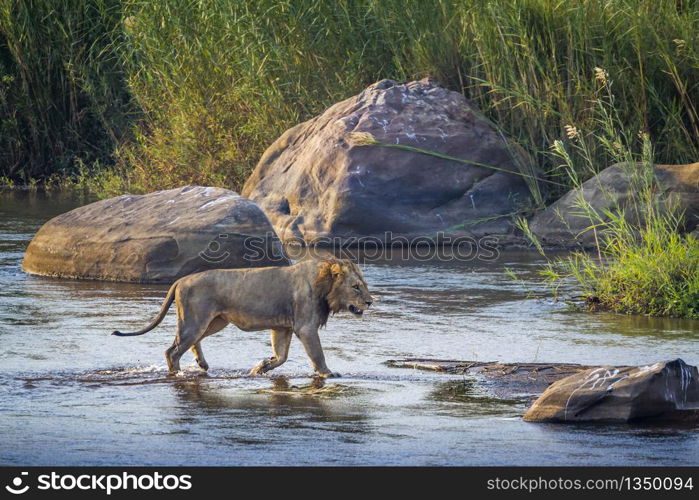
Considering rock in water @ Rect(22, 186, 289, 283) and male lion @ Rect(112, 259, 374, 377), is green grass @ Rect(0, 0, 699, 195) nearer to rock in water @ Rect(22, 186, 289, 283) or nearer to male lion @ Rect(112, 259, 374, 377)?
rock in water @ Rect(22, 186, 289, 283)

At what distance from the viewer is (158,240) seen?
510 inches

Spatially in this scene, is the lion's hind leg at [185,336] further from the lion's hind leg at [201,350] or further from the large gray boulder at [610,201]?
the large gray boulder at [610,201]

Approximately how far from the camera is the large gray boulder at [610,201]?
1417 centimetres

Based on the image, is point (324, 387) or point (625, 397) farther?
point (324, 387)

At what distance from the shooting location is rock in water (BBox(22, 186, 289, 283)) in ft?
42.3

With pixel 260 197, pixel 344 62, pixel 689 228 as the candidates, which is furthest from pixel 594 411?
pixel 344 62

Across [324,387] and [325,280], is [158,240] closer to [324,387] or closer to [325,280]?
[325,280]

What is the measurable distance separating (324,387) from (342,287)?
799 mm

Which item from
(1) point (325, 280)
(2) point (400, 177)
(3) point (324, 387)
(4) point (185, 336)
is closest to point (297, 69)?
(2) point (400, 177)

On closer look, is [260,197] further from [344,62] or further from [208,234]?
[208,234]

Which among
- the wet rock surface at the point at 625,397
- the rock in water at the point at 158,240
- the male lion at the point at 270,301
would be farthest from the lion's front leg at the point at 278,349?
the rock in water at the point at 158,240

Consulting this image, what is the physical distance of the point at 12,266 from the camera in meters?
14.2

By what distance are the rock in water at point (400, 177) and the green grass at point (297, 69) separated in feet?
1.73

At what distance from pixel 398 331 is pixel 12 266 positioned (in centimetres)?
561
